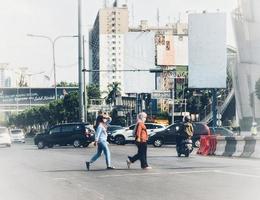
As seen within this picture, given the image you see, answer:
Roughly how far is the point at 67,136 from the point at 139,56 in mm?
30296

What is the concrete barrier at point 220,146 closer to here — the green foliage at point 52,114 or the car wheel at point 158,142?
the car wheel at point 158,142

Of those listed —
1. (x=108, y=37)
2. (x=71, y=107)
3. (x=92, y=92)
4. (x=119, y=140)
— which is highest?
(x=108, y=37)

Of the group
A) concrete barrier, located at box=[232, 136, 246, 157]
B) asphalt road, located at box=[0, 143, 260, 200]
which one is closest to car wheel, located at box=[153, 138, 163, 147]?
concrete barrier, located at box=[232, 136, 246, 157]

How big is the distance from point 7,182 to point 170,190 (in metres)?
4.09

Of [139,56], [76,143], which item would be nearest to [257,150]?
[76,143]

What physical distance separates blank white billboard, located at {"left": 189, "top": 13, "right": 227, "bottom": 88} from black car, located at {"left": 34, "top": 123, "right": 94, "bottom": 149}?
739 inches

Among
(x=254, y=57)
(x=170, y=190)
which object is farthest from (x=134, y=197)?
(x=254, y=57)

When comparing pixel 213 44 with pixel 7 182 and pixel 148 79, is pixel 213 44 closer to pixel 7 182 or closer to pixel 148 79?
pixel 148 79

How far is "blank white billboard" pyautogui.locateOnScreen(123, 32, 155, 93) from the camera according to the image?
239 ft

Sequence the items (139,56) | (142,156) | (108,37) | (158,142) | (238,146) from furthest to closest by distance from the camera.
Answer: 1. (108,37)
2. (139,56)
3. (158,142)
4. (238,146)
5. (142,156)

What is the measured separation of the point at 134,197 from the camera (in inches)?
445

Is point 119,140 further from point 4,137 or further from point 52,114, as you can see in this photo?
point 52,114

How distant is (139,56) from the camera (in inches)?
2869

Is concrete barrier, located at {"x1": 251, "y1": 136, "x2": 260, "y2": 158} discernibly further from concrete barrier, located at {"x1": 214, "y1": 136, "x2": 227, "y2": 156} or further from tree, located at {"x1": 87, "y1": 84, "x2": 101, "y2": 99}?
tree, located at {"x1": 87, "y1": 84, "x2": 101, "y2": 99}
